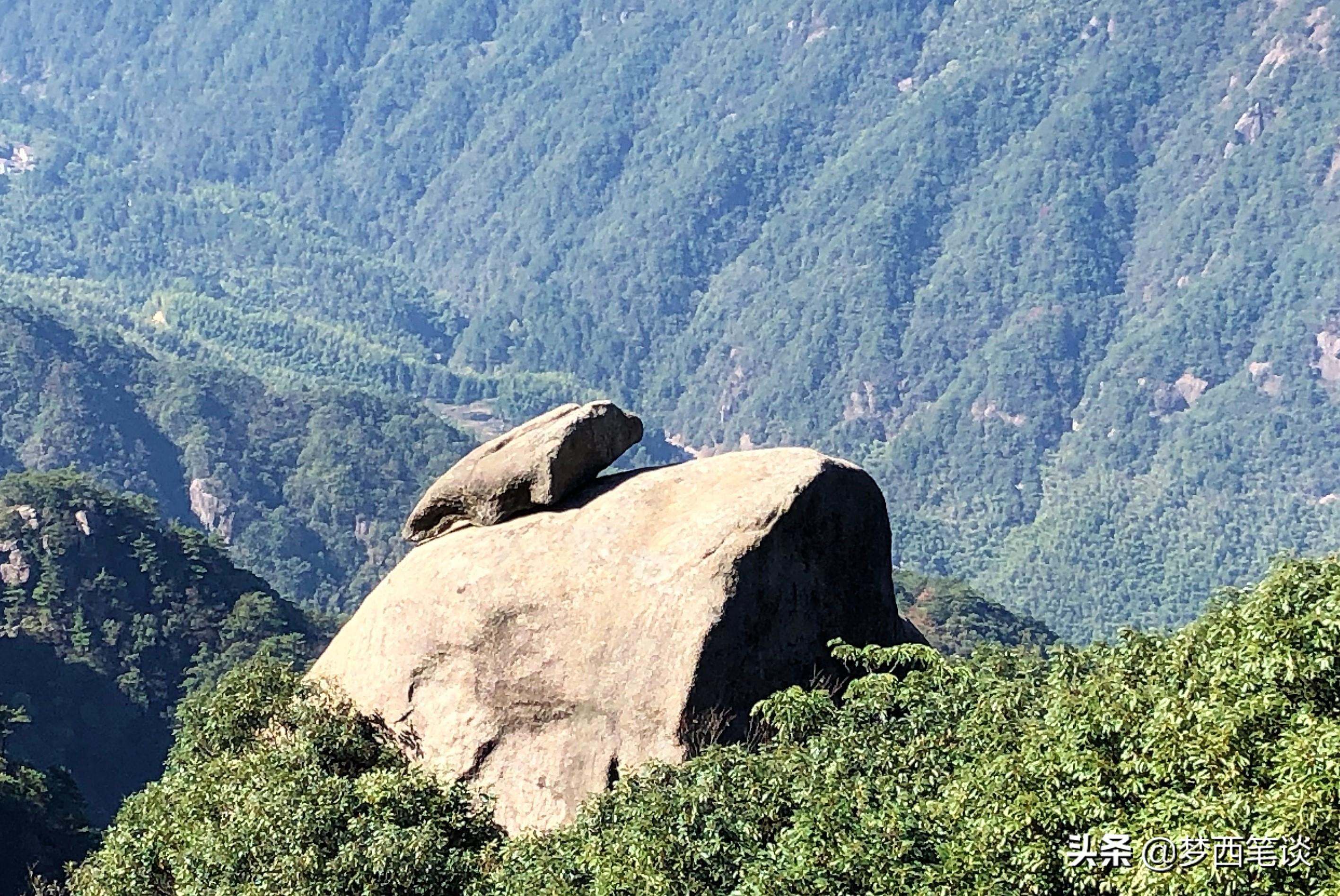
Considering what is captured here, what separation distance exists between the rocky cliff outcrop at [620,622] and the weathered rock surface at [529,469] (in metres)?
0.36

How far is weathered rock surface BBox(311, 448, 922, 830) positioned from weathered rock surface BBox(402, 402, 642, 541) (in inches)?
12.3

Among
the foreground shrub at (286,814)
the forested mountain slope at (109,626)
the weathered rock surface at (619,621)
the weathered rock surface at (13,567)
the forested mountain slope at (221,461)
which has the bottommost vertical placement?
the forested mountain slope at (221,461)

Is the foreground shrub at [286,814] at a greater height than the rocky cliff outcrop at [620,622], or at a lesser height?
lesser

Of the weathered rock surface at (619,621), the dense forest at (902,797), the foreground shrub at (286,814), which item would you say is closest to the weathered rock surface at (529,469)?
the weathered rock surface at (619,621)

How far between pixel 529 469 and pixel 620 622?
114 inches

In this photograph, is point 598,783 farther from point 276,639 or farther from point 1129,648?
point 276,639

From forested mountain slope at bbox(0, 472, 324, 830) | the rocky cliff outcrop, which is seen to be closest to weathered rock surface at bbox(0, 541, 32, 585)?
forested mountain slope at bbox(0, 472, 324, 830)

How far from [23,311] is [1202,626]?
19373cm

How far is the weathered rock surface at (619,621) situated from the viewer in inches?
786

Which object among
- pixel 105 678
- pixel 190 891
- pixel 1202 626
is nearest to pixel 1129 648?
pixel 1202 626

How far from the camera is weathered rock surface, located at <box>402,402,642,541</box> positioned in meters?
22.5

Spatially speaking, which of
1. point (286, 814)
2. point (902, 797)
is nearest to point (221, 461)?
point (286, 814)

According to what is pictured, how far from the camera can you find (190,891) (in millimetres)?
17750

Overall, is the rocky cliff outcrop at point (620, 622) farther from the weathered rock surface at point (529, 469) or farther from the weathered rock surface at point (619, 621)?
the weathered rock surface at point (529, 469)
